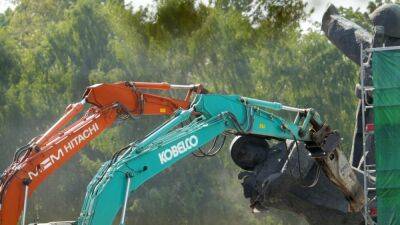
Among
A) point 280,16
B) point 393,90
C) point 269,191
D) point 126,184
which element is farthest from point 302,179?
point 280,16

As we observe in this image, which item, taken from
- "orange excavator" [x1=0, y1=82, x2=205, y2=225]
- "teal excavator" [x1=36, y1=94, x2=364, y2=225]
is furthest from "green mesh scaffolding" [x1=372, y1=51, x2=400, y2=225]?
"orange excavator" [x1=0, y1=82, x2=205, y2=225]

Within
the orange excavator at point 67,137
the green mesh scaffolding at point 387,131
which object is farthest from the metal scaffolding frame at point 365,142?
the orange excavator at point 67,137

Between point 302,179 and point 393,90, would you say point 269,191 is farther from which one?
point 393,90

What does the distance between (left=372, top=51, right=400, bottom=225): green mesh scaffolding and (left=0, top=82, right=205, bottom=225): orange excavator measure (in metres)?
2.99

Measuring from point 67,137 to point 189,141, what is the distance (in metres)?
3.99

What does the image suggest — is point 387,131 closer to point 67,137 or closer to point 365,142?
point 365,142

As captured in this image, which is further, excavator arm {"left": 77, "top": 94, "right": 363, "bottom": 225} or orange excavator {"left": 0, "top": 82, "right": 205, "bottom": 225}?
orange excavator {"left": 0, "top": 82, "right": 205, "bottom": 225}

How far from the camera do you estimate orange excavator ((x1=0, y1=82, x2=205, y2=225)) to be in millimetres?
14602

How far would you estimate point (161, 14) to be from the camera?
26.9 metres

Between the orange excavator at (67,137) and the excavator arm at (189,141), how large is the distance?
8.37 ft

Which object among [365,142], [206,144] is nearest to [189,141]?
[206,144]

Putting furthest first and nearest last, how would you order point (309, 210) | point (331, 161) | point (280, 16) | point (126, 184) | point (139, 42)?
point (139, 42) < point (280, 16) < point (309, 210) < point (331, 161) < point (126, 184)

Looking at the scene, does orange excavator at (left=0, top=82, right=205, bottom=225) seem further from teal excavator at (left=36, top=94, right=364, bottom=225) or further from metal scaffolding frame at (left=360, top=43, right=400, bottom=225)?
metal scaffolding frame at (left=360, top=43, right=400, bottom=225)

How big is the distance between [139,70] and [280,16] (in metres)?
4.64
